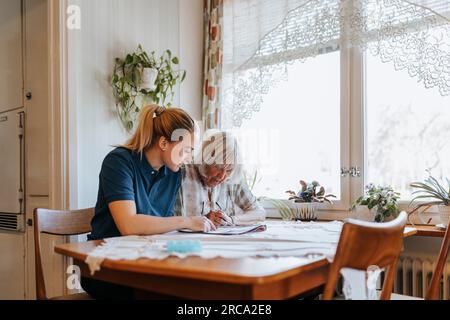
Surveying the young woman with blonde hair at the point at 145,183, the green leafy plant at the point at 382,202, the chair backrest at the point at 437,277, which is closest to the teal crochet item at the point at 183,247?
the young woman with blonde hair at the point at 145,183

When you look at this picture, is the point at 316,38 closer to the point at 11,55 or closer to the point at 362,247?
the point at 362,247

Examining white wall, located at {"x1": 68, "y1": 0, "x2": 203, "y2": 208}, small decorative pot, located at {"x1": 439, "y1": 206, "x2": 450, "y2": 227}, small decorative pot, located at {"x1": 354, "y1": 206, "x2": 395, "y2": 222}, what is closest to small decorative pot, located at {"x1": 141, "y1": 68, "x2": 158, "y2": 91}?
white wall, located at {"x1": 68, "y1": 0, "x2": 203, "y2": 208}

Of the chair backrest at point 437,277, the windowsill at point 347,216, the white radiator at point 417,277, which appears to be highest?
the windowsill at point 347,216

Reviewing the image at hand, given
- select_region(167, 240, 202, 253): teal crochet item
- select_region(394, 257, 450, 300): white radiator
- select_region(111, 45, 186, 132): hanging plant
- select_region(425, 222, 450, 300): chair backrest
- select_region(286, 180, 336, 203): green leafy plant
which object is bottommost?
select_region(394, 257, 450, 300): white radiator

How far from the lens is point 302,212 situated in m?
2.49

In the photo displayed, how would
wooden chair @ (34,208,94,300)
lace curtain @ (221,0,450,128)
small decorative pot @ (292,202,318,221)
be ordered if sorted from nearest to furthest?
wooden chair @ (34,208,94,300), lace curtain @ (221,0,450,128), small decorative pot @ (292,202,318,221)

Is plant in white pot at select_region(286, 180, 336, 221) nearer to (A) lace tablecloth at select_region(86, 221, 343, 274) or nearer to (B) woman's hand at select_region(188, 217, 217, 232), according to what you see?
(A) lace tablecloth at select_region(86, 221, 343, 274)

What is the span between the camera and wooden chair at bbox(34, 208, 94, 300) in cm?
165

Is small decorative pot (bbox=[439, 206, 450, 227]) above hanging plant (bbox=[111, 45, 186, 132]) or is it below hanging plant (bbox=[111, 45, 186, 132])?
below

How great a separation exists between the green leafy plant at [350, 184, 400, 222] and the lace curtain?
1.87ft

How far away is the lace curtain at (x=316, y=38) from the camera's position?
7.14 feet

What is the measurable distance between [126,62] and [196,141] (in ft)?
2.98

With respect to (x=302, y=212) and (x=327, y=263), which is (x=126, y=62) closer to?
(x=302, y=212)

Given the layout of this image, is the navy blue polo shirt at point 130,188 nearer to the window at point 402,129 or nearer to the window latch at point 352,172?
the window latch at point 352,172
